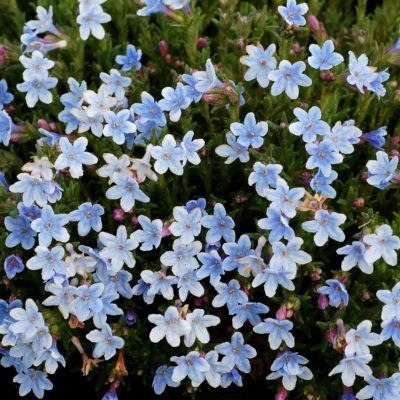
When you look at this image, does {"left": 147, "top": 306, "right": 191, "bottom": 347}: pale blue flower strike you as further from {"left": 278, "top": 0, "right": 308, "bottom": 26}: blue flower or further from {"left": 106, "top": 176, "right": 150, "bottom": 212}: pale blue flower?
{"left": 278, "top": 0, "right": 308, "bottom": 26}: blue flower

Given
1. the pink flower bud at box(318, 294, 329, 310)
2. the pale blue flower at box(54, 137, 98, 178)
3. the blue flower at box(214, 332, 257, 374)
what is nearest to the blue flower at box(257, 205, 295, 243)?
the pink flower bud at box(318, 294, 329, 310)

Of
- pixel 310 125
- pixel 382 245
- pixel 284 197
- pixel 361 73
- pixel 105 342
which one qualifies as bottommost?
pixel 105 342

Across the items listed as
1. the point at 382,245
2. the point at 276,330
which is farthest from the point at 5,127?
the point at 382,245

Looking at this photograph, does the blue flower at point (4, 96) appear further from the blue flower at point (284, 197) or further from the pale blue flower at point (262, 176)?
the blue flower at point (284, 197)

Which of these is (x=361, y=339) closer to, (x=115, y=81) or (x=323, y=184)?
(x=323, y=184)

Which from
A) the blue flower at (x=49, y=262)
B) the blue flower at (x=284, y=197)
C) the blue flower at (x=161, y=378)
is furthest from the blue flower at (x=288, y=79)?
the blue flower at (x=161, y=378)

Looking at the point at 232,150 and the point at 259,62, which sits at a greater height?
the point at 259,62

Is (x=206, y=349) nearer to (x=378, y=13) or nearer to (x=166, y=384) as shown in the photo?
(x=166, y=384)
